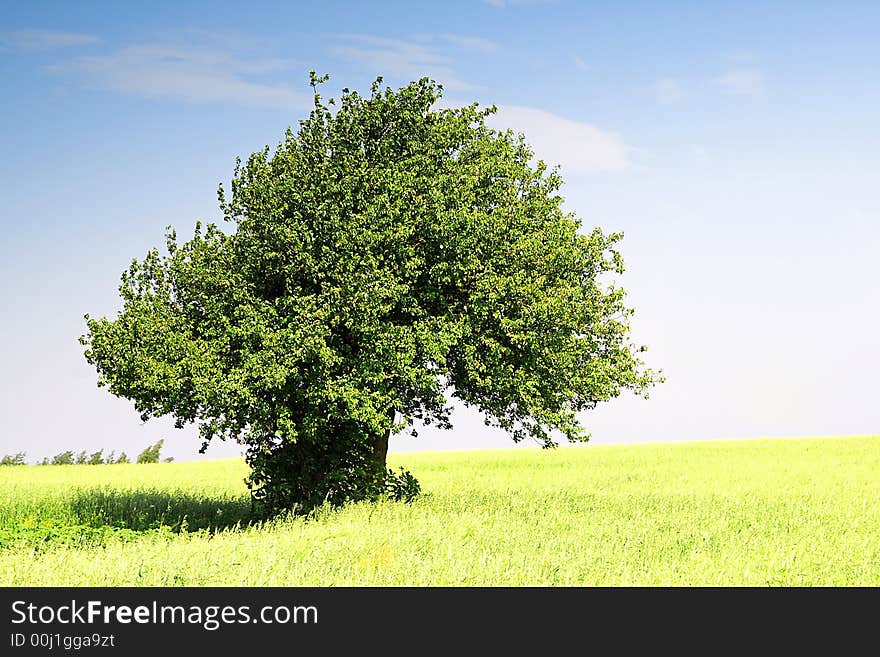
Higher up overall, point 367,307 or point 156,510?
point 367,307

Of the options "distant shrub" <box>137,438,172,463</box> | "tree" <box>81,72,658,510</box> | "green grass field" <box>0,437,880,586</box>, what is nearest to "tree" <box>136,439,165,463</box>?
"distant shrub" <box>137,438,172,463</box>

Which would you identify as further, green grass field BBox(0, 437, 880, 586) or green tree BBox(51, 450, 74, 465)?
green tree BBox(51, 450, 74, 465)

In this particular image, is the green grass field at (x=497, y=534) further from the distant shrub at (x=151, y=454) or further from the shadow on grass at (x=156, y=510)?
the distant shrub at (x=151, y=454)

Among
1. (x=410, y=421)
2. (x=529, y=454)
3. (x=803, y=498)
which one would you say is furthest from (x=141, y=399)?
(x=529, y=454)

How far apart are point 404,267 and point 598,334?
283 inches

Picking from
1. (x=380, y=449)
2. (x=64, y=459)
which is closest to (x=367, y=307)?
(x=380, y=449)

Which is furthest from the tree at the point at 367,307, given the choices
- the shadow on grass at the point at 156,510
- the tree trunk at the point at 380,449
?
the shadow on grass at the point at 156,510

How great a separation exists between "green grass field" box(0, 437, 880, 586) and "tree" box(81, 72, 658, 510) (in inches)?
102

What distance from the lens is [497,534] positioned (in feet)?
55.3

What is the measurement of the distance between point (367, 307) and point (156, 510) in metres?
13.7

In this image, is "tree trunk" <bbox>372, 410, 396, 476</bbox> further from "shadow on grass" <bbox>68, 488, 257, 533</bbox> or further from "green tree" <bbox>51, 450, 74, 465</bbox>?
"green tree" <bbox>51, 450, 74, 465</bbox>

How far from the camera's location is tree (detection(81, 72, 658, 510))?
20.1 m

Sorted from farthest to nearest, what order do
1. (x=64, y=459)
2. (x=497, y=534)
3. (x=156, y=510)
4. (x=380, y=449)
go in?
(x=64, y=459) < (x=156, y=510) < (x=380, y=449) < (x=497, y=534)

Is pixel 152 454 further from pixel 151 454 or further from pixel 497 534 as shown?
pixel 497 534
